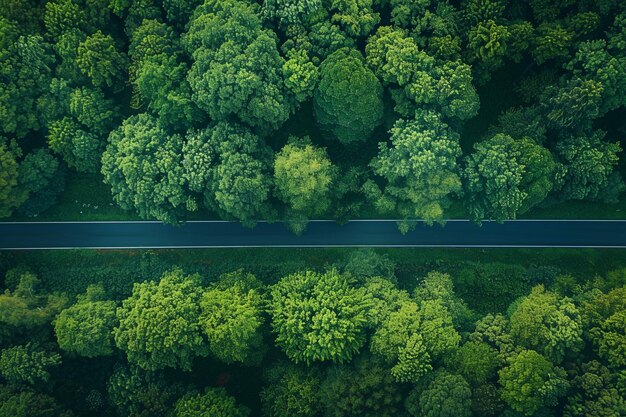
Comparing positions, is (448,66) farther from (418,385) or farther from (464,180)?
(418,385)

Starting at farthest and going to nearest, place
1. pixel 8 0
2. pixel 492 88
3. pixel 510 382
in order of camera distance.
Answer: pixel 492 88 → pixel 8 0 → pixel 510 382

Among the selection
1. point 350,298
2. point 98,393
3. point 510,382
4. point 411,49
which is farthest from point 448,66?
point 98,393

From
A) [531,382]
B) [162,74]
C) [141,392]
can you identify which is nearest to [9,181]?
[162,74]

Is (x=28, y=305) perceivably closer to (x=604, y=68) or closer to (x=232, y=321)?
(x=232, y=321)

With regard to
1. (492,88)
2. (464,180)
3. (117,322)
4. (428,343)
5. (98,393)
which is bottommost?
(98,393)

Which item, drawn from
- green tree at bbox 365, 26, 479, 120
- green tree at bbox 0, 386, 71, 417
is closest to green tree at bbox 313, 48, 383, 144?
green tree at bbox 365, 26, 479, 120

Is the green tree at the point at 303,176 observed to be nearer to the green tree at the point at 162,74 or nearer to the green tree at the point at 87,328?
the green tree at the point at 162,74

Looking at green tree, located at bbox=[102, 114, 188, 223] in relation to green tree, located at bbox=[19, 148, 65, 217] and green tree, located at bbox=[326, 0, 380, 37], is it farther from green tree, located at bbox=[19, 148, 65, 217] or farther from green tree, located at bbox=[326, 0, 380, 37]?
green tree, located at bbox=[326, 0, 380, 37]

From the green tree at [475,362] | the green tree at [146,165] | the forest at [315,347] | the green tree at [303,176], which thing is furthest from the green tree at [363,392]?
the green tree at [146,165]
